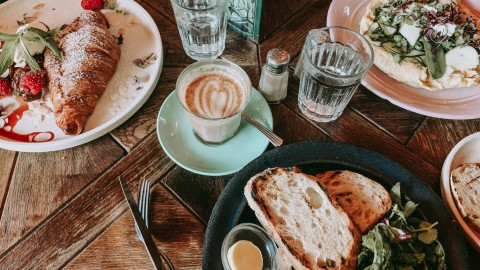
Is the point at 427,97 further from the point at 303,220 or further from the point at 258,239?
the point at 258,239

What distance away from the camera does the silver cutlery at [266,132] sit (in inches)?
42.5

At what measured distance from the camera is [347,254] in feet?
2.88

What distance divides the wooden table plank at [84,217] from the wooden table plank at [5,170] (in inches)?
5.7

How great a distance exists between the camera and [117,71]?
1320 millimetres

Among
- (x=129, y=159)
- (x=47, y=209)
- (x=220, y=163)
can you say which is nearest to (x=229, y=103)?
(x=220, y=163)

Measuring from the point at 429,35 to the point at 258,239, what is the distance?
895 mm

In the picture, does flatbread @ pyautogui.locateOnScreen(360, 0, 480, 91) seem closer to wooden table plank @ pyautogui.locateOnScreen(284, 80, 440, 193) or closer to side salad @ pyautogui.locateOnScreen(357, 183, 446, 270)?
wooden table plank @ pyautogui.locateOnScreen(284, 80, 440, 193)

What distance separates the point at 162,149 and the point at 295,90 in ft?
1.59

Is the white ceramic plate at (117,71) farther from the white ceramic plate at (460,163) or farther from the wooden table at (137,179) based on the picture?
the white ceramic plate at (460,163)

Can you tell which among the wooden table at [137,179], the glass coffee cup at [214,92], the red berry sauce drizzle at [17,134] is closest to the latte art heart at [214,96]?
the glass coffee cup at [214,92]

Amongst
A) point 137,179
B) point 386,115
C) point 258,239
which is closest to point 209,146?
point 137,179

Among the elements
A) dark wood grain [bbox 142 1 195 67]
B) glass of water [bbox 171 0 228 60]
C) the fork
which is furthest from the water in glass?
the fork

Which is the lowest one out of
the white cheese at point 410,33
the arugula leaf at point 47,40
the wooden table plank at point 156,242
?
the wooden table plank at point 156,242

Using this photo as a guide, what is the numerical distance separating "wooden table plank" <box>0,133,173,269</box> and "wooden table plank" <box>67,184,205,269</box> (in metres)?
0.03
